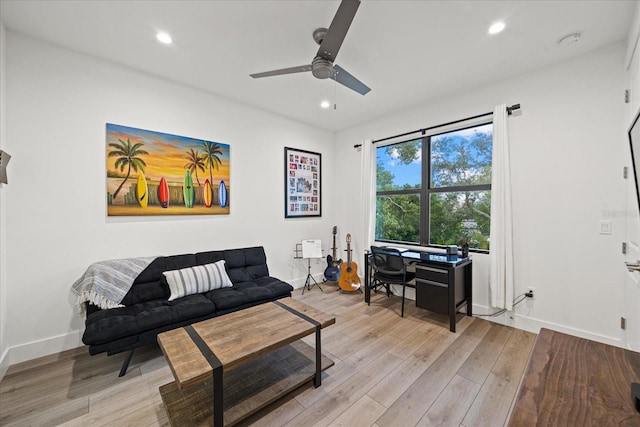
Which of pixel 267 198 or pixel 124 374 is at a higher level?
pixel 267 198

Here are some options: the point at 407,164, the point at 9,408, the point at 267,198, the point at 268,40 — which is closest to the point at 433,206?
the point at 407,164

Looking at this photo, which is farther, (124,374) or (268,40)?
(268,40)

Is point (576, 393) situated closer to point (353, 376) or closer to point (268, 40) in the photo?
point (353, 376)

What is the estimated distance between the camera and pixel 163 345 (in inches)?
64.7

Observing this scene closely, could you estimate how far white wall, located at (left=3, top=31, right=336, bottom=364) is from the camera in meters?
2.19

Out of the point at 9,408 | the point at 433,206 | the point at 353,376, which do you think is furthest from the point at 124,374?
the point at 433,206

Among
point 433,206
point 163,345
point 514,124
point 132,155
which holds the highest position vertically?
point 514,124

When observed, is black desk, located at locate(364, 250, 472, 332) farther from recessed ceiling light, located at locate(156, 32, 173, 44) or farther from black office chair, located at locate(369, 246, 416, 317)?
recessed ceiling light, located at locate(156, 32, 173, 44)

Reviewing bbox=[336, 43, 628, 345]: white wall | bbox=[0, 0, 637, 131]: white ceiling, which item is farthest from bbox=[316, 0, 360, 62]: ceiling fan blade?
bbox=[336, 43, 628, 345]: white wall

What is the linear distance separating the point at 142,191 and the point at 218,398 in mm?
2252

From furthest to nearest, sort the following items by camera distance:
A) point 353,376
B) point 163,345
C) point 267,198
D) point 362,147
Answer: point 362,147 → point 267,198 → point 353,376 → point 163,345

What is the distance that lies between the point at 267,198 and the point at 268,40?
210 cm

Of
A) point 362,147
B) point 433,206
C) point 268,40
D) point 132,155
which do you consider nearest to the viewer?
point 268,40

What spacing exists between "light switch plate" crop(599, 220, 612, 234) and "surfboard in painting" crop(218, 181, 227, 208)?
3923mm
